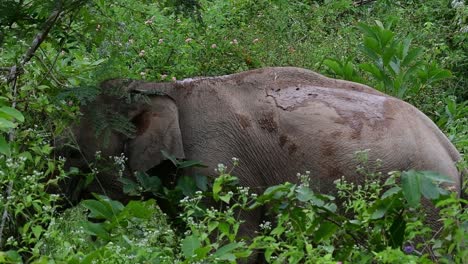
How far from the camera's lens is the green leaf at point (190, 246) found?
426 centimetres

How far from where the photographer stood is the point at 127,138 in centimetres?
657

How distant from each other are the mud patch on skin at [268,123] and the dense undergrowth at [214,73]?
35 centimetres

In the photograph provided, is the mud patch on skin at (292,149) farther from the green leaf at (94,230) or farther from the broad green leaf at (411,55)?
the green leaf at (94,230)

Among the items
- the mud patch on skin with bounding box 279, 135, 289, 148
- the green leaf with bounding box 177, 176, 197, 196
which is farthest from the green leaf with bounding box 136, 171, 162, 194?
the mud patch on skin with bounding box 279, 135, 289, 148

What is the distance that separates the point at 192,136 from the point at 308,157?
28.5 inches

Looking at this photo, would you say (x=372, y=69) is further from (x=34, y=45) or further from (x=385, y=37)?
(x=34, y=45)

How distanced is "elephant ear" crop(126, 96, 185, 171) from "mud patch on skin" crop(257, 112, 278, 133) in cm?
54

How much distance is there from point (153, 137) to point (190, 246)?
233 centimetres

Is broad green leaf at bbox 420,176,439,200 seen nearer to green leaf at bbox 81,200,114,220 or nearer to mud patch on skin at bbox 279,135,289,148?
green leaf at bbox 81,200,114,220

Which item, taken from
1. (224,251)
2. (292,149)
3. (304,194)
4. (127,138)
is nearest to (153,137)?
(127,138)

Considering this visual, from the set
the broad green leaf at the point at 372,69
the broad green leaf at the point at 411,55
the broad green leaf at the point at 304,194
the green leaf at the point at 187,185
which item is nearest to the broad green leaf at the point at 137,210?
the broad green leaf at the point at 304,194

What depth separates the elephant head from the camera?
6492 millimetres

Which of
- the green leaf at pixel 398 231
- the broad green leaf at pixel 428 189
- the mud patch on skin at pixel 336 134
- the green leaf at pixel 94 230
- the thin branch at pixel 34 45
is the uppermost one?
the thin branch at pixel 34 45

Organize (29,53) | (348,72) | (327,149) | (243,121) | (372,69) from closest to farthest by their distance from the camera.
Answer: (29,53) → (327,149) → (243,121) → (372,69) → (348,72)
